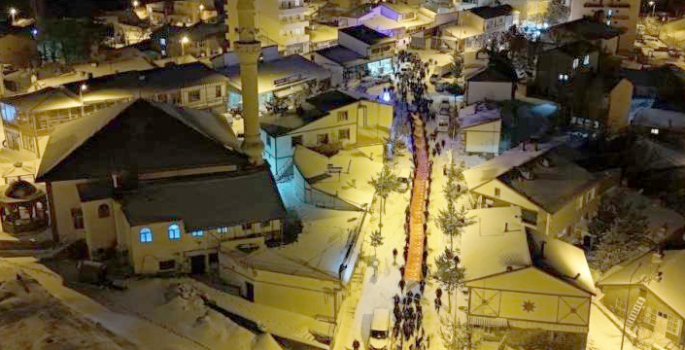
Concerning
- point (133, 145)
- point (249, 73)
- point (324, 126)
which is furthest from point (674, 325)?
point (133, 145)

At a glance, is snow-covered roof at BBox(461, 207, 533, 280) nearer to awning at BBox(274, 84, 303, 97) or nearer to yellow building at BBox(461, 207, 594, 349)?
yellow building at BBox(461, 207, 594, 349)

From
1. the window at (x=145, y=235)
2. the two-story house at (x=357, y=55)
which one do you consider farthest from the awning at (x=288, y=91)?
the window at (x=145, y=235)

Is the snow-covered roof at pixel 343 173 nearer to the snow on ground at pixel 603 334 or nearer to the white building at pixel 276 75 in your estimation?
the snow on ground at pixel 603 334

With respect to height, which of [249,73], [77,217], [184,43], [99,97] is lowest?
[77,217]

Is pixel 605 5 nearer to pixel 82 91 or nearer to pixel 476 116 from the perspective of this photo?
pixel 476 116

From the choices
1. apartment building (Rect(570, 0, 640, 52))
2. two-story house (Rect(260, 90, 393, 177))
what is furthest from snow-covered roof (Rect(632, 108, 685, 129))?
apartment building (Rect(570, 0, 640, 52))

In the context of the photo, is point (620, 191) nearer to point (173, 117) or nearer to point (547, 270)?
point (547, 270)
